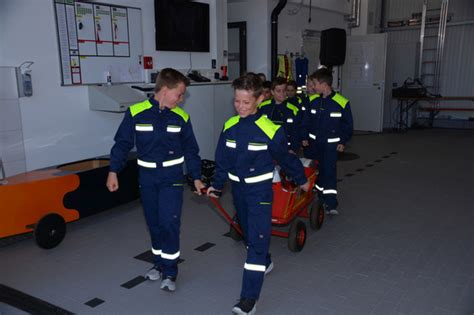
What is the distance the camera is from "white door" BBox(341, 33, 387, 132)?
9602mm

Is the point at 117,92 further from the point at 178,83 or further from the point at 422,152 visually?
the point at 422,152

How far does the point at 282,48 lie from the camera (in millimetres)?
Answer: 8188

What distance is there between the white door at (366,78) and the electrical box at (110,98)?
6.52 m

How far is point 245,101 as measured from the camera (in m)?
2.38

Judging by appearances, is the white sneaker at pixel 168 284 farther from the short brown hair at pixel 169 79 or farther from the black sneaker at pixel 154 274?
the short brown hair at pixel 169 79

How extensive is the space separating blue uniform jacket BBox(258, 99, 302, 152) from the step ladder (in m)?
7.63

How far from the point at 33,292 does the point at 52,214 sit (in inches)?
32.8

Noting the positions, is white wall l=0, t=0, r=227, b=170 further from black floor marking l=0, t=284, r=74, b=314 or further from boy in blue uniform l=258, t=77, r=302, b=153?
boy in blue uniform l=258, t=77, r=302, b=153

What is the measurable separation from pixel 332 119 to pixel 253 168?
192 cm

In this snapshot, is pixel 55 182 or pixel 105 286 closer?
pixel 105 286

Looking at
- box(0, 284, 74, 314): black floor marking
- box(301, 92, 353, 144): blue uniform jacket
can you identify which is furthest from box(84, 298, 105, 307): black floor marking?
box(301, 92, 353, 144): blue uniform jacket

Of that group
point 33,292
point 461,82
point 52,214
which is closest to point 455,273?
point 33,292

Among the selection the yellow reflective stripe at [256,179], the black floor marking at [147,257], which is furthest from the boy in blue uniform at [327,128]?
the yellow reflective stripe at [256,179]

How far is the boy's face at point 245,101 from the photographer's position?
2.37m
